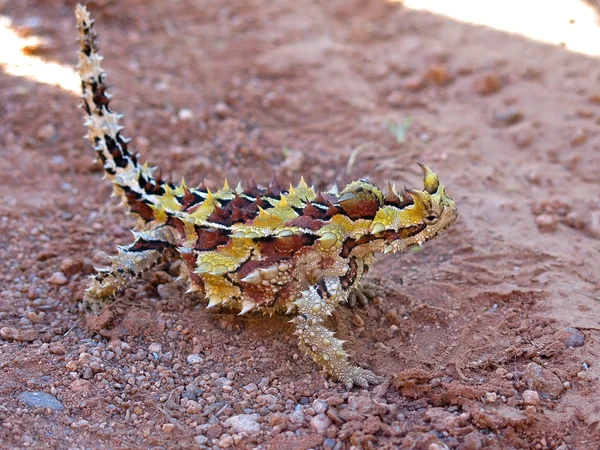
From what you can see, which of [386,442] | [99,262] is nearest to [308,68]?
[99,262]

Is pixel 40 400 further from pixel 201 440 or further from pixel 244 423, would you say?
pixel 244 423

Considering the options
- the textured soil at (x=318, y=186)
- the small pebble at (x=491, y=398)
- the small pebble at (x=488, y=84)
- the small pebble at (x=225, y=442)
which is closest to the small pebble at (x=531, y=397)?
the textured soil at (x=318, y=186)

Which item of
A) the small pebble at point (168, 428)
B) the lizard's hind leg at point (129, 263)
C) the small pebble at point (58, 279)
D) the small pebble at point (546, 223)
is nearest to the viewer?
the small pebble at point (168, 428)

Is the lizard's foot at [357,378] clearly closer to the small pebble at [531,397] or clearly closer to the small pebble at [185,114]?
the small pebble at [531,397]

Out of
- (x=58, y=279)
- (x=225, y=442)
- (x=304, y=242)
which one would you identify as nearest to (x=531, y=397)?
(x=304, y=242)

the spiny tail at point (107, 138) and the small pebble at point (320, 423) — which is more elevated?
the spiny tail at point (107, 138)

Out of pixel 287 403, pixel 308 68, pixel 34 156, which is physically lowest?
pixel 287 403

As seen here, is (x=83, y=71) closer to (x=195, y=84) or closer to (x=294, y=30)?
(x=195, y=84)

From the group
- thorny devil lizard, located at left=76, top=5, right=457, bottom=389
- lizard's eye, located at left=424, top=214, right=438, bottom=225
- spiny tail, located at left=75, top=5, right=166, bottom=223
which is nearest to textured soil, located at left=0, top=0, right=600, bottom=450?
thorny devil lizard, located at left=76, top=5, right=457, bottom=389
